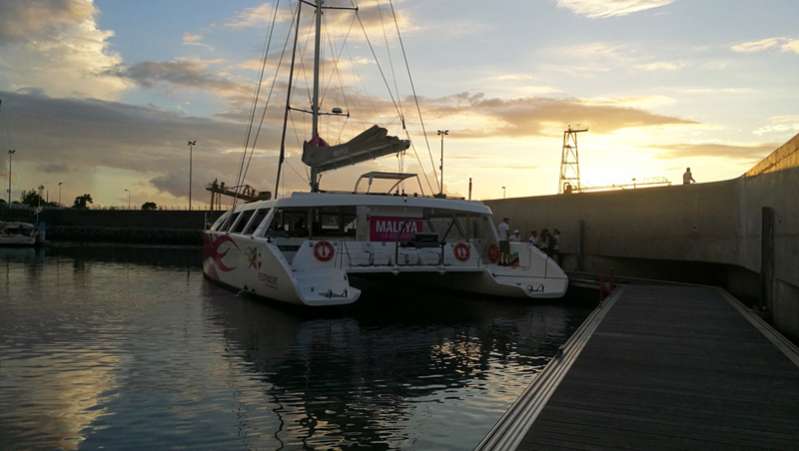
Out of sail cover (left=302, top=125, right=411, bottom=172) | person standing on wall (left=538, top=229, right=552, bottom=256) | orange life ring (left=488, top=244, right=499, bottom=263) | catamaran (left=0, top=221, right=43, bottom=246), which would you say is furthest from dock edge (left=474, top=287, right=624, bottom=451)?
catamaran (left=0, top=221, right=43, bottom=246)

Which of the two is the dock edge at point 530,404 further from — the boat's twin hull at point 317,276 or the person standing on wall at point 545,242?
the person standing on wall at point 545,242

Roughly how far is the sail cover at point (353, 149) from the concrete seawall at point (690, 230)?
792cm

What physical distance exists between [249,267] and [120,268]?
1644cm

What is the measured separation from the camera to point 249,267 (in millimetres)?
16859

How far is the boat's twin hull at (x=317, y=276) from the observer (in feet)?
48.0

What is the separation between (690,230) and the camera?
1894 centimetres

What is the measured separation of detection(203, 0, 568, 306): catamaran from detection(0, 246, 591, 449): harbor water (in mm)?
664

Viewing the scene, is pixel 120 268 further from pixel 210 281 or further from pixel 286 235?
pixel 286 235

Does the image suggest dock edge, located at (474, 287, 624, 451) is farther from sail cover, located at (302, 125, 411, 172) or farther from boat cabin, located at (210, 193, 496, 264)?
sail cover, located at (302, 125, 411, 172)

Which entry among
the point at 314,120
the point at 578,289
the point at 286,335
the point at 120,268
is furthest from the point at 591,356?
the point at 120,268

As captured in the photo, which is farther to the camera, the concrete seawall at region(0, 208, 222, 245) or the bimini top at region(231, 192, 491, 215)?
the concrete seawall at region(0, 208, 222, 245)

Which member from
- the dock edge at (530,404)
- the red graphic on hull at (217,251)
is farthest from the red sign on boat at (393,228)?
the dock edge at (530,404)

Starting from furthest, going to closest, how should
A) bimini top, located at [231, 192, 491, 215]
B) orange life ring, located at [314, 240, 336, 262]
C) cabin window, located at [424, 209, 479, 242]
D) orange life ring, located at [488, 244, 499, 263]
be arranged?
cabin window, located at [424, 209, 479, 242] → orange life ring, located at [488, 244, 499, 263] → bimini top, located at [231, 192, 491, 215] → orange life ring, located at [314, 240, 336, 262]

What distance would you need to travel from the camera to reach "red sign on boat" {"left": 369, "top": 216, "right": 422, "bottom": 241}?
17766 millimetres
